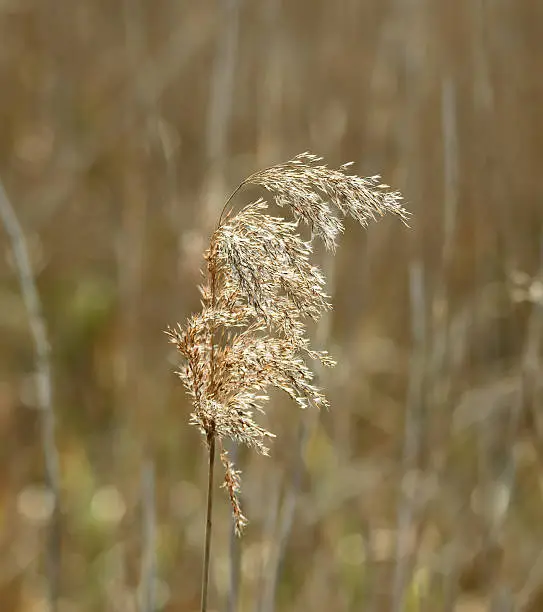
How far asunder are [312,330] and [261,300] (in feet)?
2.52

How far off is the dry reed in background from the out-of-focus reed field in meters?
0.40

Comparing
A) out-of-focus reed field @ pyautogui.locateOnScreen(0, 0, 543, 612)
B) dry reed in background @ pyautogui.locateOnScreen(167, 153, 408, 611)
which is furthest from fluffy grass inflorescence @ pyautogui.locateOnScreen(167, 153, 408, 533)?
out-of-focus reed field @ pyautogui.locateOnScreen(0, 0, 543, 612)

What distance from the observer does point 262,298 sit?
61 centimetres

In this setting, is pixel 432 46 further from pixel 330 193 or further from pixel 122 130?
pixel 330 193

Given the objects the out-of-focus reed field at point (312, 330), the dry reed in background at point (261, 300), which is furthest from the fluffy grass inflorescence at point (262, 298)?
the out-of-focus reed field at point (312, 330)

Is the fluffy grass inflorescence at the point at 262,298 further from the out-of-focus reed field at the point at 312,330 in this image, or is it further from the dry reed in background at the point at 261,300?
the out-of-focus reed field at the point at 312,330

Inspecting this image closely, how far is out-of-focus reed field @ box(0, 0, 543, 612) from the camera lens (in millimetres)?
1307

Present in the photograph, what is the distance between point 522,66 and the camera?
6.80 ft

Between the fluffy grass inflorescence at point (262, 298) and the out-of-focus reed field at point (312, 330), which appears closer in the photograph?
the fluffy grass inflorescence at point (262, 298)

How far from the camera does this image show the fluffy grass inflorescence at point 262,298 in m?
0.61

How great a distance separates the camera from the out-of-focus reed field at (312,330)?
1307 mm

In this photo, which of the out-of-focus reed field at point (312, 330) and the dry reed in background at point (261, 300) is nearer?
the dry reed in background at point (261, 300)

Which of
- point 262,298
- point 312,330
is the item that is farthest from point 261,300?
point 312,330

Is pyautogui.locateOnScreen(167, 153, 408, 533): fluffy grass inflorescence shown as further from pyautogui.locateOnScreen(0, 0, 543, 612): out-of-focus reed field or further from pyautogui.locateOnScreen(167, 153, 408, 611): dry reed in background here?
pyautogui.locateOnScreen(0, 0, 543, 612): out-of-focus reed field
